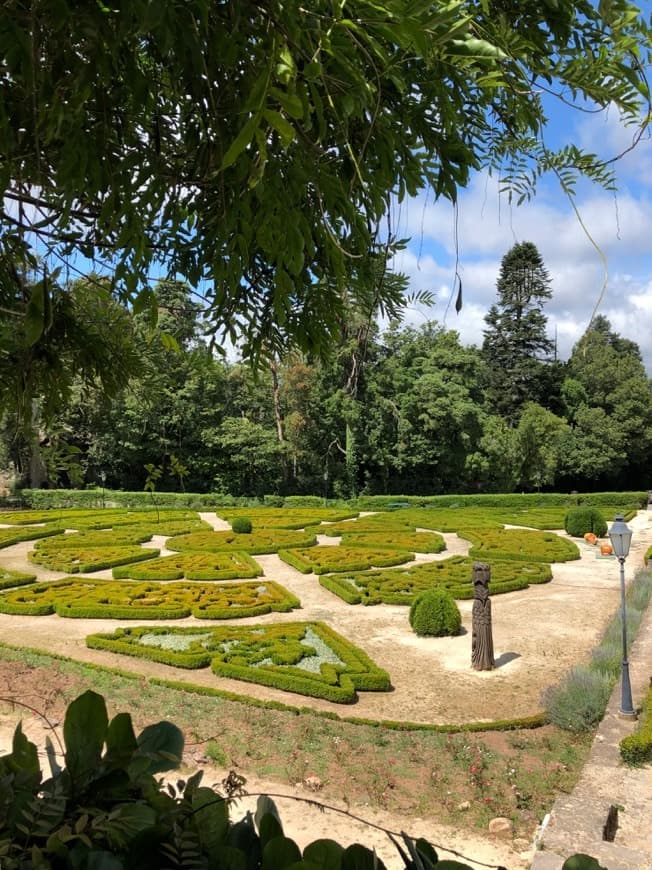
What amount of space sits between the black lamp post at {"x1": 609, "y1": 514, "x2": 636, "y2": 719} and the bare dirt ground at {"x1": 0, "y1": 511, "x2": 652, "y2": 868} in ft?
3.13

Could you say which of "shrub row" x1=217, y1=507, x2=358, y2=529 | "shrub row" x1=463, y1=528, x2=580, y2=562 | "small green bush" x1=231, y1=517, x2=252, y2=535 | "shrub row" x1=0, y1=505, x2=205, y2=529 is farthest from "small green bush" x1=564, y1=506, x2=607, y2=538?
"shrub row" x1=0, y1=505, x2=205, y2=529

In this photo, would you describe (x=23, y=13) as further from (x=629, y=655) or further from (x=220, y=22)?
(x=629, y=655)

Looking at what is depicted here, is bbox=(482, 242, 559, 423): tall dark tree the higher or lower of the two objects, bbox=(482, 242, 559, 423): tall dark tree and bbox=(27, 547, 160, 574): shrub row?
the higher

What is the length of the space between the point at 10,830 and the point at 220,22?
1.55 m

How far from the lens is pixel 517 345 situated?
42.4 m

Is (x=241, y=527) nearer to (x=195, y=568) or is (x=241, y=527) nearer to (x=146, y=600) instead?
(x=195, y=568)

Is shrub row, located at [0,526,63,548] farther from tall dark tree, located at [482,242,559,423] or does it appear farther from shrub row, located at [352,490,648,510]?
tall dark tree, located at [482,242,559,423]

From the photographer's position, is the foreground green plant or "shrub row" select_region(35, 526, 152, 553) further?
"shrub row" select_region(35, 526, 152, 553)

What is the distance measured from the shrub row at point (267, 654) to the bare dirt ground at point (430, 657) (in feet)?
0.43

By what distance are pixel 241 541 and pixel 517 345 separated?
101 feet

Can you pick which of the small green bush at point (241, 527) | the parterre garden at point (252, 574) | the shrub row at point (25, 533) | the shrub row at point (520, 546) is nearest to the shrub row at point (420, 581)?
the parterre garden at point (252, 574)

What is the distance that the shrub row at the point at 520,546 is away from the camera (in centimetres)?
1532

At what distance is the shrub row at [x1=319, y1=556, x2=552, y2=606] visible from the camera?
38.2ft

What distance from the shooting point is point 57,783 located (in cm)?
100
